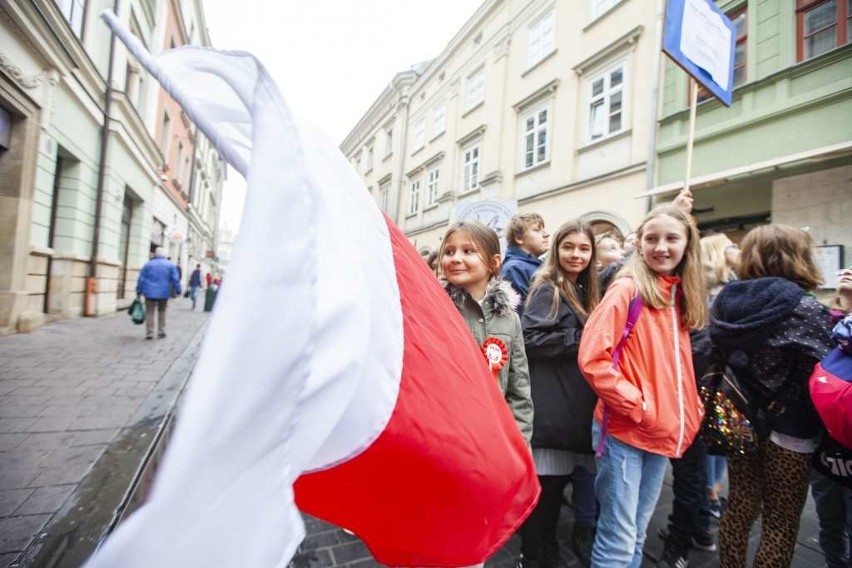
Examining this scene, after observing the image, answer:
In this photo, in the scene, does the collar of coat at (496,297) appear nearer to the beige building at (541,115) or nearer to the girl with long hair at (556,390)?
the girl with long hair at (556,390)

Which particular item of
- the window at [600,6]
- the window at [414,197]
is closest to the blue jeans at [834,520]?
the window at [600,6]

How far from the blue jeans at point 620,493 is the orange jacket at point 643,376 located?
0.08m

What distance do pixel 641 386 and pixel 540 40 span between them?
13659mm

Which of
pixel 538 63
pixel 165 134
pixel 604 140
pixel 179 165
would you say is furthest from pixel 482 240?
pixel 179 165

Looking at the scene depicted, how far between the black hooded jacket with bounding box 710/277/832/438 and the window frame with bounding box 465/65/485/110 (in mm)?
15388

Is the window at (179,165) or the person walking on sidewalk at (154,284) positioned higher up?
the window at (179,165)

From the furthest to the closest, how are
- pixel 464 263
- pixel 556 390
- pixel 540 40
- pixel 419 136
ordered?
pixel 419 136
pixel 540 40
pixel 556 390
pixel 464 263

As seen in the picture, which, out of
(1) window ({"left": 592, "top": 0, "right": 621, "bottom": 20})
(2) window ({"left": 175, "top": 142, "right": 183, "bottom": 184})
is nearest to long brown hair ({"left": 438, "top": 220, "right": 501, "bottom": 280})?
(1) window ({"left": 592, "top": 0, "right": 621, "bottom": 20})

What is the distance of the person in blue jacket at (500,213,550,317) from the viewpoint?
2.87 m

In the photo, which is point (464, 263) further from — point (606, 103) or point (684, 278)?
point (606, 103)

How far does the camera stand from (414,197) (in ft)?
71.5

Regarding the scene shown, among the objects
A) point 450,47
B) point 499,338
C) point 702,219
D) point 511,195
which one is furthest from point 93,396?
point 450,47

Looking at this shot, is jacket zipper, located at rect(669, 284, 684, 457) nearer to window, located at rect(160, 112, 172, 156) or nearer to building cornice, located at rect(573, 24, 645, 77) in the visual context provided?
building cornice, located at rect(573, 24, 645, 77)

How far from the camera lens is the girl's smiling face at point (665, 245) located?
2.09m
